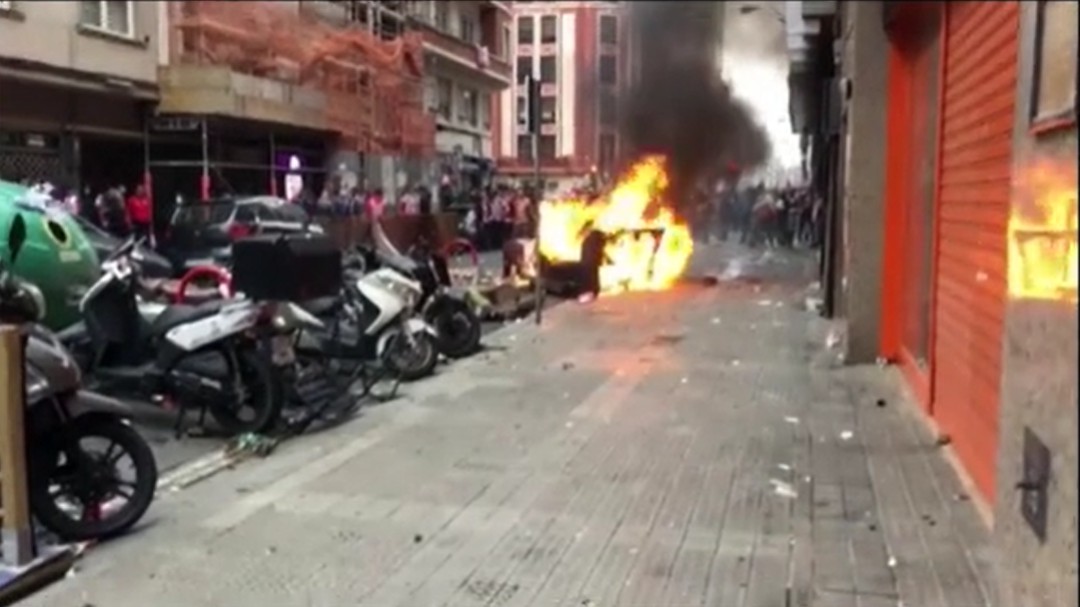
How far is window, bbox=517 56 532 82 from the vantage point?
1110cm

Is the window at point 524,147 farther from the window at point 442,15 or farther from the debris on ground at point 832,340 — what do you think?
the debris on ground at point 832,340

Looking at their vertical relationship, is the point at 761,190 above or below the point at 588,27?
below

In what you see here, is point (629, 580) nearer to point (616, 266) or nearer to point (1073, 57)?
point (1073, 57)

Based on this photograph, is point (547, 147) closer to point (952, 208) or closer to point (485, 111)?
point (485, 111)

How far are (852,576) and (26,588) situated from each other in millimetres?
3249

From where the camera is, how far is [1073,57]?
277 centimetres

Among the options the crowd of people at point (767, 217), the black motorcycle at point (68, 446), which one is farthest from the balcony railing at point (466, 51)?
the crowd of people at point (767, 217)

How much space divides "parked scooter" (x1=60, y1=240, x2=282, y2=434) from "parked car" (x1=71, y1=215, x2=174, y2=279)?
0.38ft

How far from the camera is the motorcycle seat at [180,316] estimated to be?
702cm

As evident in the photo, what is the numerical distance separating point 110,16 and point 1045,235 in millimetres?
5492

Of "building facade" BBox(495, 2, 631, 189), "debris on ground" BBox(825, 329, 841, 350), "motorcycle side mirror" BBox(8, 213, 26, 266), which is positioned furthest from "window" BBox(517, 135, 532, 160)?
"motorcycle side mirror" BBox(8, 213, 26, 266)

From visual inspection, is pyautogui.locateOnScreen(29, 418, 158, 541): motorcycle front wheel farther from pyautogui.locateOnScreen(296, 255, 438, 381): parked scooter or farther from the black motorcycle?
pyautogui.locateOnScreen(296, 255, 438, 381): parked scooter

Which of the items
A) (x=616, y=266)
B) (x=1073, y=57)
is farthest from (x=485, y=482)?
(x=616, y=266)

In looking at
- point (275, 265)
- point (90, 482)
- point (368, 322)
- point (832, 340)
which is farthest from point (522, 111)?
point (90, 482)
